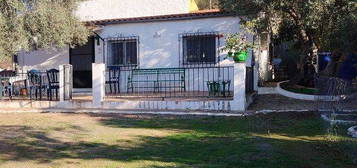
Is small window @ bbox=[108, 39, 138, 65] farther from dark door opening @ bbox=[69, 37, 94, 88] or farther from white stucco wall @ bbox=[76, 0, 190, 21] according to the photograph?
white stucco wall @ bbox=[76, 0, 190, 21]

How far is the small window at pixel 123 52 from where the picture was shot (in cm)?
Answer: 1617

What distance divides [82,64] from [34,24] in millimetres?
5381

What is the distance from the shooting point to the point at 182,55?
15.4 meters

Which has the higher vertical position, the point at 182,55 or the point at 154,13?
the point at 154,13

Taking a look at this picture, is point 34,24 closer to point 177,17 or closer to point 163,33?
point 163,33

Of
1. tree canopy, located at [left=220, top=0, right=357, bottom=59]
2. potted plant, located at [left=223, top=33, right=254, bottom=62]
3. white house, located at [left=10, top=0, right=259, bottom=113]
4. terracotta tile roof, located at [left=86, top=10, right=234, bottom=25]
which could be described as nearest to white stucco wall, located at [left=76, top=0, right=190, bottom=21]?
white house, located at [left=10, top=0, right=259, bottom=113]

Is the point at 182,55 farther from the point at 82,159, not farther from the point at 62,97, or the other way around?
the point at 82,159

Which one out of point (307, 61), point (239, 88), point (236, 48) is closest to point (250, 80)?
point (307, 61)

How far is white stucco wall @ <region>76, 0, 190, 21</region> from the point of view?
1770cm

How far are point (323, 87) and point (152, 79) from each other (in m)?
7.40

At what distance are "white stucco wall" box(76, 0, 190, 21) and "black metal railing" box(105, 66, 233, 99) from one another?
309 centimetres

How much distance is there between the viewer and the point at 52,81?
14.0 m

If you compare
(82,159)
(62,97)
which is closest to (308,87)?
(62,97)

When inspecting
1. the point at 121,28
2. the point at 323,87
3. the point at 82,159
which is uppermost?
the point at 121,28
